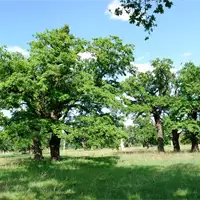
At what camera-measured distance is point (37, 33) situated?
95.9 ft

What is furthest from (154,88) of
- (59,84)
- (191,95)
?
(59,84)

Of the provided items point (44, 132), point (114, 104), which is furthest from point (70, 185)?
point (114, 104)

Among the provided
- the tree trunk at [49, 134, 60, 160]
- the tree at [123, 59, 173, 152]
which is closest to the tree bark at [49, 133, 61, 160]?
the tree trunk at [49, 134, 60, 160]

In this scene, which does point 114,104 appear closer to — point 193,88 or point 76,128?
point 76,128

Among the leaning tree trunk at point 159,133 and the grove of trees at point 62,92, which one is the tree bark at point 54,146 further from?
the leaning tree trunk at point 159,133

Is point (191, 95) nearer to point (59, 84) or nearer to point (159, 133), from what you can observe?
point (159, 133)

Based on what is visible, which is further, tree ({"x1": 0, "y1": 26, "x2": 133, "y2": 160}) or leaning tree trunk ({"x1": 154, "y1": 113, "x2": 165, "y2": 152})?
leaning tree trunk ({"x1": 154, "y1": 113, "x2": 165, "y2": 152})

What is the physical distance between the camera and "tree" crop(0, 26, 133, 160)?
25.9 meters

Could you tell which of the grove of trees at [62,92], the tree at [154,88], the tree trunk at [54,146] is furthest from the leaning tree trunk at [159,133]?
the tree trunk at [54,146]

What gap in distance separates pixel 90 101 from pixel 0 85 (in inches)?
323

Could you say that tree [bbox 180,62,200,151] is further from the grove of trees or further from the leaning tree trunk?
the grove of trees

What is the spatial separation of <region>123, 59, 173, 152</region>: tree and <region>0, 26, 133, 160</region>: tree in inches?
490

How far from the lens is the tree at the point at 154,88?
43.2m

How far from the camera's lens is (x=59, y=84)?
93.2 ft
